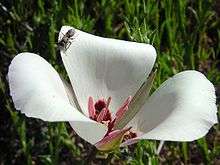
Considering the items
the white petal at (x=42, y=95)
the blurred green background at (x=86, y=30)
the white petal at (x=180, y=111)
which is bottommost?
the blurred green background at (x=86, y=30)

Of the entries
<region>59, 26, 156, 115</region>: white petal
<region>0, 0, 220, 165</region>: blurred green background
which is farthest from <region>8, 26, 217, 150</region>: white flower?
<region>0, 0, 220, 165</region>: blurred green background

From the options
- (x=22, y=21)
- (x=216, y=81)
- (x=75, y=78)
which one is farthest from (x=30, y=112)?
(x=22, y=21)

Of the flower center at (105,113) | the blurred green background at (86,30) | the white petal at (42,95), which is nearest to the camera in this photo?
the white petal at (42,95)

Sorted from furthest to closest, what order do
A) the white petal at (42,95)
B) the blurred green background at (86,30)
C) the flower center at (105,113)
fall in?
the blurred green background at (86,30) → the flower center at (105,113) → the white petal at (42,95)

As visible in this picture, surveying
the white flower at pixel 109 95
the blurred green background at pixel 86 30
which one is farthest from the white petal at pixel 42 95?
the blurred green background at pixel 86 30

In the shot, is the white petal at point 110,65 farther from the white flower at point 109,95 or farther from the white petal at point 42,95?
the white petal at point 42,95

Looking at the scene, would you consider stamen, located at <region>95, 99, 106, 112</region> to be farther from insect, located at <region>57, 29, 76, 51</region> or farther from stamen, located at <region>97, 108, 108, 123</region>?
insect, located at <region>57, 29, 76, 51</region>

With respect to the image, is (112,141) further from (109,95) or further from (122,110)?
(109,95)

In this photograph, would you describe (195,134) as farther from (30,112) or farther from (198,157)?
(198,157)
